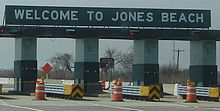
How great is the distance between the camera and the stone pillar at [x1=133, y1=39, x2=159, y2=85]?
42781 mm

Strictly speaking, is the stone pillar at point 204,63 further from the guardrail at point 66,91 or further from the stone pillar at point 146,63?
the guardrail at point 66,91

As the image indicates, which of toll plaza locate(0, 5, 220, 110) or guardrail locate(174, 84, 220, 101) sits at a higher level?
toll plaza locate(0, 5, 220, 110)

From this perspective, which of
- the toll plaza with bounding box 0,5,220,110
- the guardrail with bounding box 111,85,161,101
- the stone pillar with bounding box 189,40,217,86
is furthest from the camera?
the stone pillar with bounding box 189,40,217,86

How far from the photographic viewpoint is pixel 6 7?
41.5 meters

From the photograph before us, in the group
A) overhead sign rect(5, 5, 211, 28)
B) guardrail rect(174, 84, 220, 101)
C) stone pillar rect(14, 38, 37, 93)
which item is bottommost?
guardrail rect(174, 84, 220, 101)

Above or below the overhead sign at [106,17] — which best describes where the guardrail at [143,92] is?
below

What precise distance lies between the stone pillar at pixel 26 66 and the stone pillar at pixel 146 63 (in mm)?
7699

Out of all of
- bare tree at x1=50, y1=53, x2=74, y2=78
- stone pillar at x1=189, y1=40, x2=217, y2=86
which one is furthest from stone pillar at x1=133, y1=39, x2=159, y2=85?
bare tree at x1=50, y1=53, x2=74, y2=78

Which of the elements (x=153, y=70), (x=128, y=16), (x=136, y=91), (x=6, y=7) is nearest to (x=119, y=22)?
(x=128, y=16)

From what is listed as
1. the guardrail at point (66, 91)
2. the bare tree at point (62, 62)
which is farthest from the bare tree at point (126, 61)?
the guardrail at point (66, 91)

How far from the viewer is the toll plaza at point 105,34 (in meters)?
41.6

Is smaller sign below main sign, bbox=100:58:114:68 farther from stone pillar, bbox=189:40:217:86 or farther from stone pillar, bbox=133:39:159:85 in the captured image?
stone pillar, bbox=189:40:217:86

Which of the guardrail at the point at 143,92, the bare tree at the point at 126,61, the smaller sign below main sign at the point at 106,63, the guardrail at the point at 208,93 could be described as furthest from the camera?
the bare tree at the point at 126,61

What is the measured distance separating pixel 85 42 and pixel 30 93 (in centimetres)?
Result: 561
